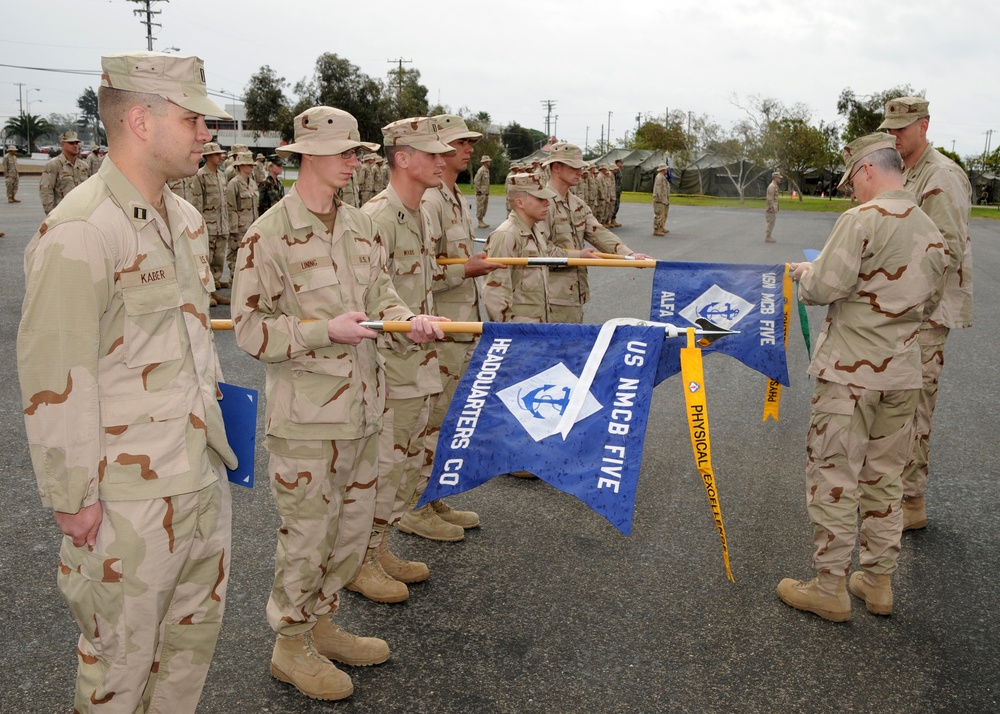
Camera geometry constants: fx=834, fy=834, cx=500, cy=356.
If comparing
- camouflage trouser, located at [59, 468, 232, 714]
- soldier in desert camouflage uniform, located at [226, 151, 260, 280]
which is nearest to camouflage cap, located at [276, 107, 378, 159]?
camouflage trouser, located at [59, 468, 232, 714]

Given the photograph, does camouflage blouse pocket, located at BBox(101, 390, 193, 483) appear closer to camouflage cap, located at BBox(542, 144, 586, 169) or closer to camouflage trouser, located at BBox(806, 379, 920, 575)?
camouflage trouser, located at BBox(806, 379, 920, 575)

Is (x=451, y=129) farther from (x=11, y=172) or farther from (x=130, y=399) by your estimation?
(x=11, y=172)

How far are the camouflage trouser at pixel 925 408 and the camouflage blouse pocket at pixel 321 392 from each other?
11.8 feet

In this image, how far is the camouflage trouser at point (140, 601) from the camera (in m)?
2.42

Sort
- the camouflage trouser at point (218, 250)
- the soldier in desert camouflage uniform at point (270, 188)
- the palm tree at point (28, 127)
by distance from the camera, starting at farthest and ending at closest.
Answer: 1. the palm tree at point (28, 127)
2. the soldier in desert camouflage uniform at point (270, 188)
3. the camouflage trouser at point (218, 250)

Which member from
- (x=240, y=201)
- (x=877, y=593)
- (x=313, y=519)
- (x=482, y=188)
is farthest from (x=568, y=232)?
(x=482, y=188)

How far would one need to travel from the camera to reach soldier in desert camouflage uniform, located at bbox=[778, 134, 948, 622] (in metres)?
4.04

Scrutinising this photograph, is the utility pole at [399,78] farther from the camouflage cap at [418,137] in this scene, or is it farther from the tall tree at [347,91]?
the camouflage cap at [418,137]

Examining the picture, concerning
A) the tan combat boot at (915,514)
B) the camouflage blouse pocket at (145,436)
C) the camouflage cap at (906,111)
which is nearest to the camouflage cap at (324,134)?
the camouflage blouse pocket at (145,436)

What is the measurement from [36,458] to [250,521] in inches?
111

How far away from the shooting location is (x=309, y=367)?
134 inches

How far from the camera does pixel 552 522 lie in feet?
17.1

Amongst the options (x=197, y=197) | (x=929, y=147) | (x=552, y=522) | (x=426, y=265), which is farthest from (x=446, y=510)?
(x=197, y=197)

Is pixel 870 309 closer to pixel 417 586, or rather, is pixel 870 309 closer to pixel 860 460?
pixel 860 460
